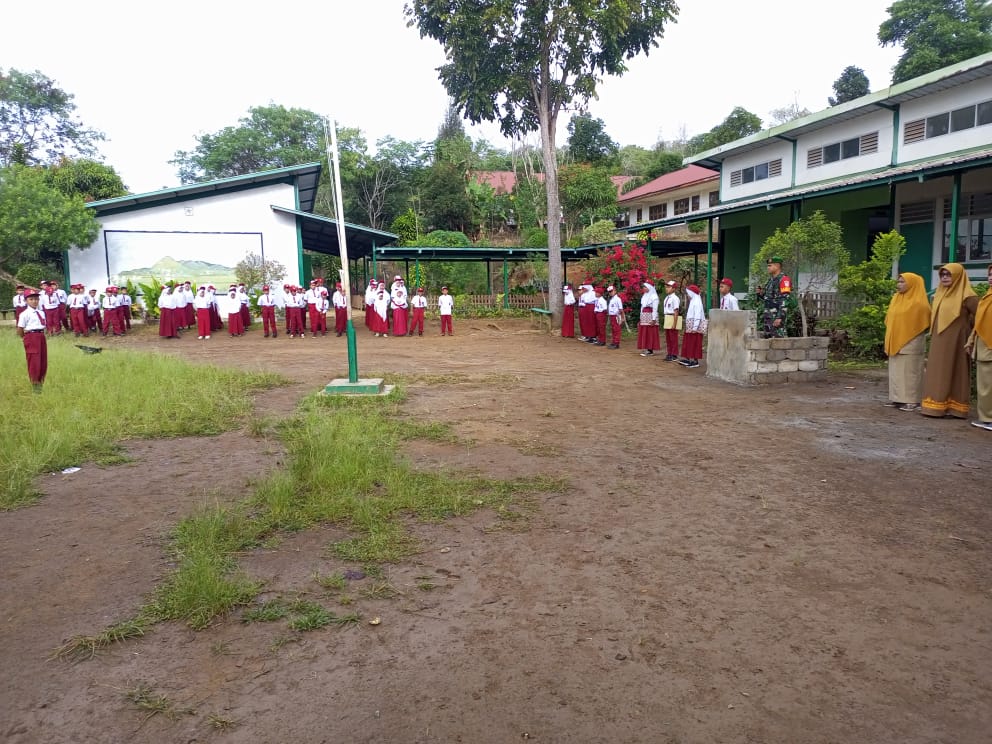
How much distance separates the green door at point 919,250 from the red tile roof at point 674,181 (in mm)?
13982

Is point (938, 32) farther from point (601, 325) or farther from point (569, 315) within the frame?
point (601, 325)

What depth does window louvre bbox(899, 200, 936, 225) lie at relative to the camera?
14.7m

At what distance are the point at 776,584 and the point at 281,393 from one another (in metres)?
7.27

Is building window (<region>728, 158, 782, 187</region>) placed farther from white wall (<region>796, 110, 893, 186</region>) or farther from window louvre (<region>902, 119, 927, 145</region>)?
window louvre (<region>902, 119, 927, 145</region>)

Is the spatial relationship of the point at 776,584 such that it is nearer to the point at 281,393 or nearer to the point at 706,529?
the point at 706,529

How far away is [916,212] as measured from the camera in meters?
15.0

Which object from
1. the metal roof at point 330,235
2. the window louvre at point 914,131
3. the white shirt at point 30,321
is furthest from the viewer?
the metal roof at point 330,235

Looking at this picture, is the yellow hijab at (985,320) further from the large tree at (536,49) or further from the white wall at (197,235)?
the white wall at (197,235)

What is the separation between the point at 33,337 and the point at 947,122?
1665 centimetres

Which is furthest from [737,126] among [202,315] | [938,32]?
[202,315]

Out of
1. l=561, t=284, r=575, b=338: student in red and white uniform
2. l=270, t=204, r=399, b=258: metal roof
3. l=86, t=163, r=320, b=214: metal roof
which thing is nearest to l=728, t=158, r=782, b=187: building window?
l=561, t=284, r=575, b=338: student in red and white uniform

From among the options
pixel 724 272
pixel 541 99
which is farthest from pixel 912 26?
pixel 541 99

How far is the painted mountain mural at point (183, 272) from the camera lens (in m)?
21.5

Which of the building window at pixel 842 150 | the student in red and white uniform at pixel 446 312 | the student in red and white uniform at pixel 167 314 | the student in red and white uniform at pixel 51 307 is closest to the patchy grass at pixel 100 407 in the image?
the student in red and white uniform at pixel 167 314
